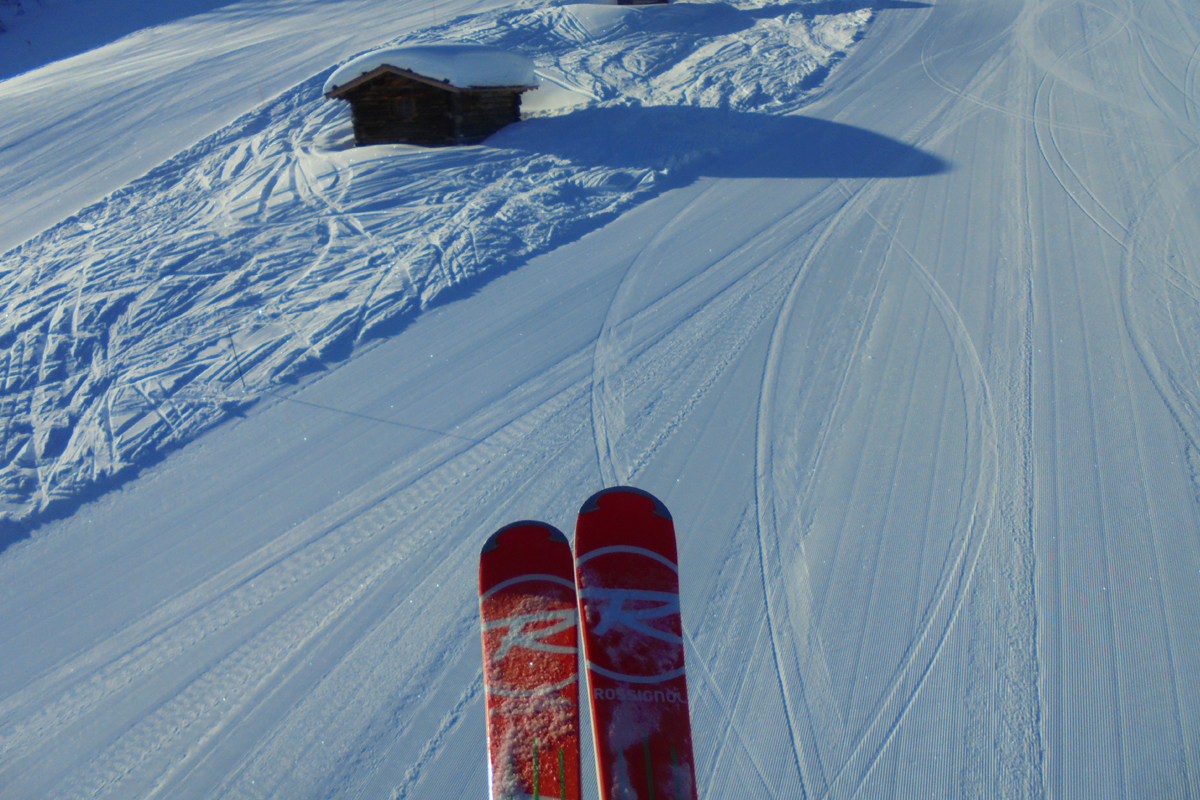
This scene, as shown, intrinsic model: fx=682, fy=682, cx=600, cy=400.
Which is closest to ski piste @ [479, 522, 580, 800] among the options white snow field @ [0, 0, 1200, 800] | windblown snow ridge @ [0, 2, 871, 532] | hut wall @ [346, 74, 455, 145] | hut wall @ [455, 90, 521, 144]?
white snow field @ [0, 0, 1200, 800]

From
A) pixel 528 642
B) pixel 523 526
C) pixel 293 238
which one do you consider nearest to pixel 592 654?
pixel 528 642

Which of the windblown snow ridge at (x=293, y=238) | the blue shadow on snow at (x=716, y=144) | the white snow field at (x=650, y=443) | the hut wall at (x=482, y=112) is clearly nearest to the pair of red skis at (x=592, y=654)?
the white snow field at (x=650, y=443)

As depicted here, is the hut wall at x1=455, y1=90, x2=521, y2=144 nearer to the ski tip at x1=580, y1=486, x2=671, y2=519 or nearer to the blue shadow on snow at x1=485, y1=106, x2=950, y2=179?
the blue shadow on snow at x1=485, y1=106, x2=950, y2=179

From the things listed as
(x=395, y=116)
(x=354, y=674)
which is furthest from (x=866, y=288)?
(x=395, y=116)

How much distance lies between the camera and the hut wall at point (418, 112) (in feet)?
34.4

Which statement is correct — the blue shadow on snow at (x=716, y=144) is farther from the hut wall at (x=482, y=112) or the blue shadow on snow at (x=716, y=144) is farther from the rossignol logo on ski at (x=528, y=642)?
the rossignol logo on ski at (x=528, y=642)

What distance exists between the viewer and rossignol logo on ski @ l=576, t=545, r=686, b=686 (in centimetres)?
282

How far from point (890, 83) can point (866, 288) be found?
316 inches

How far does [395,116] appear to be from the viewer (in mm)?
10680

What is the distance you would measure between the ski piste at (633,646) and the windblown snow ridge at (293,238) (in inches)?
136

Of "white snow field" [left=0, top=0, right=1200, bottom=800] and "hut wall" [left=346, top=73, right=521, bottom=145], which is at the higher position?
"hut wall" [left=346, top=73, right=521, bottom=145]

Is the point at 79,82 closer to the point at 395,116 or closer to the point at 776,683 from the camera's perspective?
the point at 395,116

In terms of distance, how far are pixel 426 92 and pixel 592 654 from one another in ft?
32.6

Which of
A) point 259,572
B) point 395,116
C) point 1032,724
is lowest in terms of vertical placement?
point 1032,724
